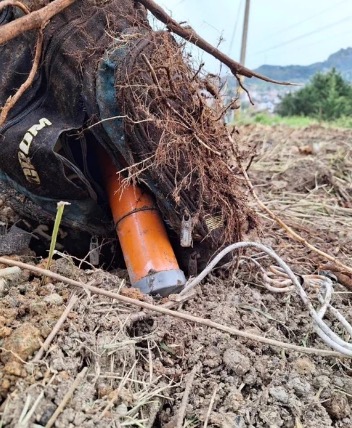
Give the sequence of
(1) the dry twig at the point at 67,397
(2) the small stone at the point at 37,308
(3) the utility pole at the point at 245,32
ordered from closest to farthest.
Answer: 1. (1) the dry twig at the point at 67,397
2. (2) the small stone at the point at 37,308
3. (3) the utility pole at the point at 245,32

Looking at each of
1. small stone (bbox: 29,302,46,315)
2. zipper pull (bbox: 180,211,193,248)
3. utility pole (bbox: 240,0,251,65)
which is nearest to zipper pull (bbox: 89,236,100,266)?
zipper pull (bbox: 180,211,193,248)

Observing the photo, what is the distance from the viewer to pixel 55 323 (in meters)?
1.04

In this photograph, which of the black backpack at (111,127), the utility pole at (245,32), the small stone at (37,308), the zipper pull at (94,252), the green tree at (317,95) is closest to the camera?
the small stone at (37,308)

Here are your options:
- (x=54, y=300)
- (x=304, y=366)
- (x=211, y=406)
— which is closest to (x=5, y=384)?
(x=54, y=300)

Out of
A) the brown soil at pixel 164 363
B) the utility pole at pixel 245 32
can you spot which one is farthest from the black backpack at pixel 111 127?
the utility pole at pixel 245 32

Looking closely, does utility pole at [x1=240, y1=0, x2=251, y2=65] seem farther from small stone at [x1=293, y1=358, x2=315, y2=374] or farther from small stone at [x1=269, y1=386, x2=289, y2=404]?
small stone at [x1=269, y1=386, x2=289, y2=404]

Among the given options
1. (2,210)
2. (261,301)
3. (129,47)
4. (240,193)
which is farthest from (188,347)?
(2,210)

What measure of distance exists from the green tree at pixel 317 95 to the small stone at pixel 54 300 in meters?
13.8

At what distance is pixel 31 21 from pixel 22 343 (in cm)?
76

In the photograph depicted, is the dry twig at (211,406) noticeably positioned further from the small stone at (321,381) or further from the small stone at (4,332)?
the small stone at (4,332)

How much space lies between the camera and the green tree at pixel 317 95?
14.3 meters

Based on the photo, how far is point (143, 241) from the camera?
1.38m

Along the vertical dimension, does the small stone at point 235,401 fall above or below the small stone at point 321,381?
above

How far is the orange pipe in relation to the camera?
1330mm
